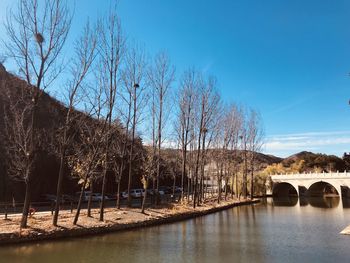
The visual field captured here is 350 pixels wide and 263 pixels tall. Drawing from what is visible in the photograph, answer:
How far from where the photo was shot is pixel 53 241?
54.6 feet

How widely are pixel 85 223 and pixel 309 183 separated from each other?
177ft

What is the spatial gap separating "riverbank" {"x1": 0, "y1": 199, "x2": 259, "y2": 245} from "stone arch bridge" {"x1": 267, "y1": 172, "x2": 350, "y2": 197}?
125 feet

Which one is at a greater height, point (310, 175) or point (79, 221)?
point (310, 175)

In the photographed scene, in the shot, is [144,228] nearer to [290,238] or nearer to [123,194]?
[290,238]

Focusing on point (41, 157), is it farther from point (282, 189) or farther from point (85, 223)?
point (282, 189)

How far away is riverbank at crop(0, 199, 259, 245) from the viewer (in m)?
16.3

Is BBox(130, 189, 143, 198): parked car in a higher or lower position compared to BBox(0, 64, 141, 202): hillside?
lower

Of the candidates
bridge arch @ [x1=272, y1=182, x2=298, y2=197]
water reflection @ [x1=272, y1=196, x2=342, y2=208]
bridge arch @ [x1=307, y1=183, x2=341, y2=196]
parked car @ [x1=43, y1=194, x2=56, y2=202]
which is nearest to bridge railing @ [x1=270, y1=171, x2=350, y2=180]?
bridge arch @ [x1=272, y1=182, x2=298, y2=197]

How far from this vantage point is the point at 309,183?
6362cm

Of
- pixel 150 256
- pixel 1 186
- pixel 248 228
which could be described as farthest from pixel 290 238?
pixel 1 186

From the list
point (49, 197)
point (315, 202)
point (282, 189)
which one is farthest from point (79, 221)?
point (282, 189)

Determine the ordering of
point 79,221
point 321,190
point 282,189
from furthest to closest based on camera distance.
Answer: point 321,190, point 282,189, point 79,221

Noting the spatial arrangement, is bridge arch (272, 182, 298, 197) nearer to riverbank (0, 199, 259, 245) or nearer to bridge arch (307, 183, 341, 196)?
bridge arch (307, 183, 341, 196)

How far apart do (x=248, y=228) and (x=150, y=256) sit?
10.7m
